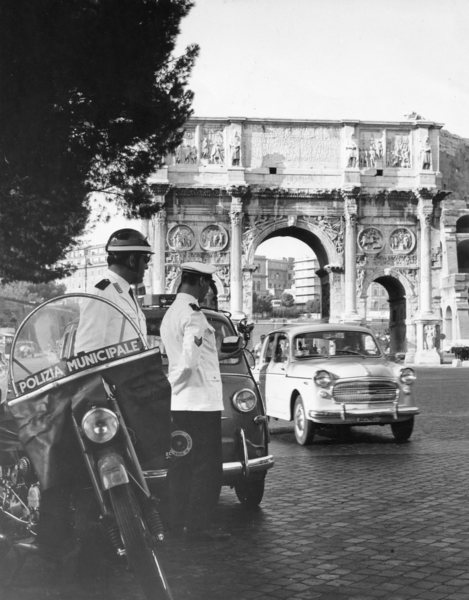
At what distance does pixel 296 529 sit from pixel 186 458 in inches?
38.6

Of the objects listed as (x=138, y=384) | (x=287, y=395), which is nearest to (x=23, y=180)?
(x=287, y=395)

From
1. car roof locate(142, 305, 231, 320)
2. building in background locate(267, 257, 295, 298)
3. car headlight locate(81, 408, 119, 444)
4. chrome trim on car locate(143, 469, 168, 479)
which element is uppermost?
building in background locate(267, 257, 295, 298)

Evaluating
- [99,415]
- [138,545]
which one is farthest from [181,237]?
[138,545]

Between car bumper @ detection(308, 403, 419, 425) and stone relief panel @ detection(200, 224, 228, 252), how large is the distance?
2957 centimetres

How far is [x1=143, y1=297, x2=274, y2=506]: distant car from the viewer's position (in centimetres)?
641

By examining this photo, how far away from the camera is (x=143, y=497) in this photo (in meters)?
3.87

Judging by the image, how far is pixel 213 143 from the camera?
39906mm

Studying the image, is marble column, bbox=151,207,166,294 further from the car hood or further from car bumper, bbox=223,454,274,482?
car bumper, bbox=223,454,274,482

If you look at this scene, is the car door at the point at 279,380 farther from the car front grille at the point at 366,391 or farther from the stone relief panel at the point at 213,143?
the stone relief panel at the point at 213,143

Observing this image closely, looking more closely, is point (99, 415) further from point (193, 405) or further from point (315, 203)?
point (315, 203)

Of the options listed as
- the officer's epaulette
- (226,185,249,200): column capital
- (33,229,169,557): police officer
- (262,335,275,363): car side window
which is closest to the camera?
(33,229,169,557): police officer

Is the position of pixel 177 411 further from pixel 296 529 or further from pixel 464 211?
pixel 464 211

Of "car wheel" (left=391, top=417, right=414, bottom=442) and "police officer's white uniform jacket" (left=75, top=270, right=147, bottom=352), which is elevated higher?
"police officer's white uniform jacket" (left=75, top=270, right=147, bottom=352)

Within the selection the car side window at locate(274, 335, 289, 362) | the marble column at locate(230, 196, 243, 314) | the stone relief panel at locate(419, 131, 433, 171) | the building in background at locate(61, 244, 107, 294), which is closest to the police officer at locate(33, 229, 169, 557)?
the building in background at locate(61, 244, 107, 294)
